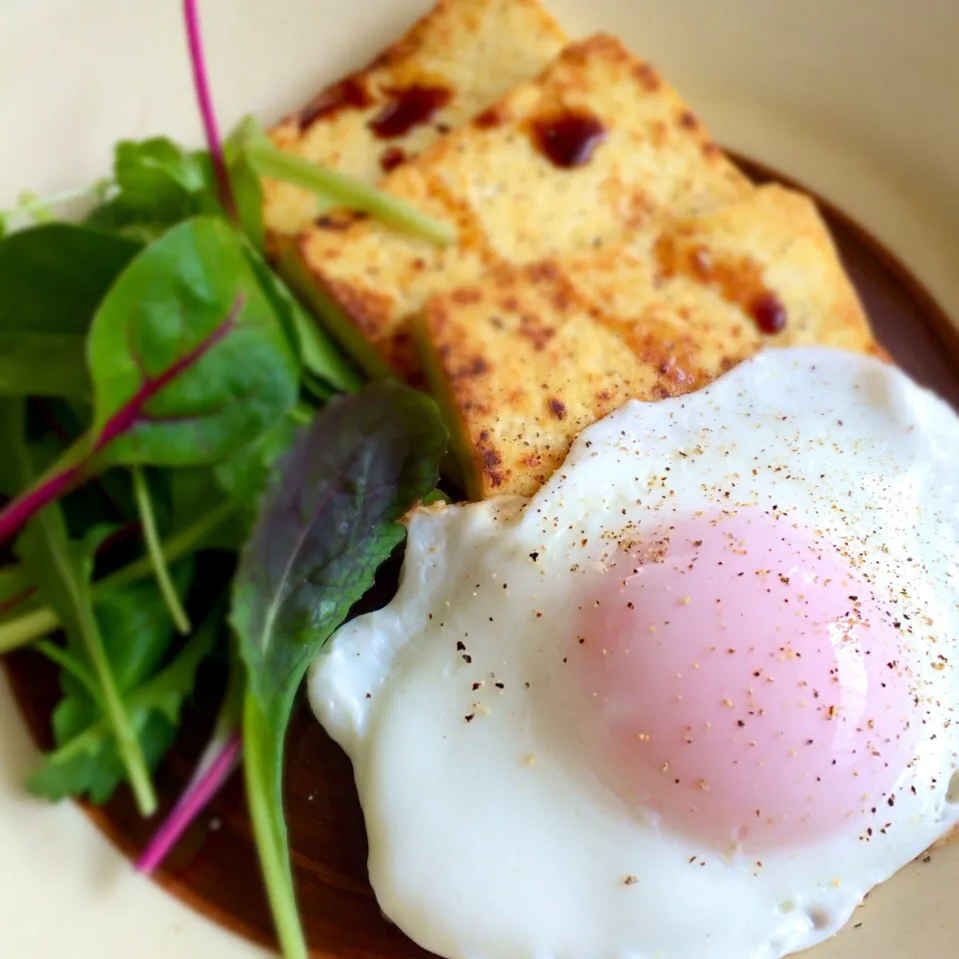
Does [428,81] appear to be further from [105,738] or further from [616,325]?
[105,738]

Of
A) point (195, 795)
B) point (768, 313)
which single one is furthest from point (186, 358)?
point (768, 313)

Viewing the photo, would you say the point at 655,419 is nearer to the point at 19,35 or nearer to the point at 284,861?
the point at 284,861

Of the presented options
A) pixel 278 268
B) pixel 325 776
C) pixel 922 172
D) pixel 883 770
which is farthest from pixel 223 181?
pixel 922 172

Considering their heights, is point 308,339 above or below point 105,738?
above

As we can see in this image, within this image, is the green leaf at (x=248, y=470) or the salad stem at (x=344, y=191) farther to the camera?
the salad stem at (x=344, y=191)

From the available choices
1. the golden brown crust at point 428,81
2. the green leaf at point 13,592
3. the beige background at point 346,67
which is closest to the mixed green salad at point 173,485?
the green leaf at point 13,592

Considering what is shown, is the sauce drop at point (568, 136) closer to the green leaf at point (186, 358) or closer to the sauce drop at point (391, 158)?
the sauce drop at point (391, 158)
